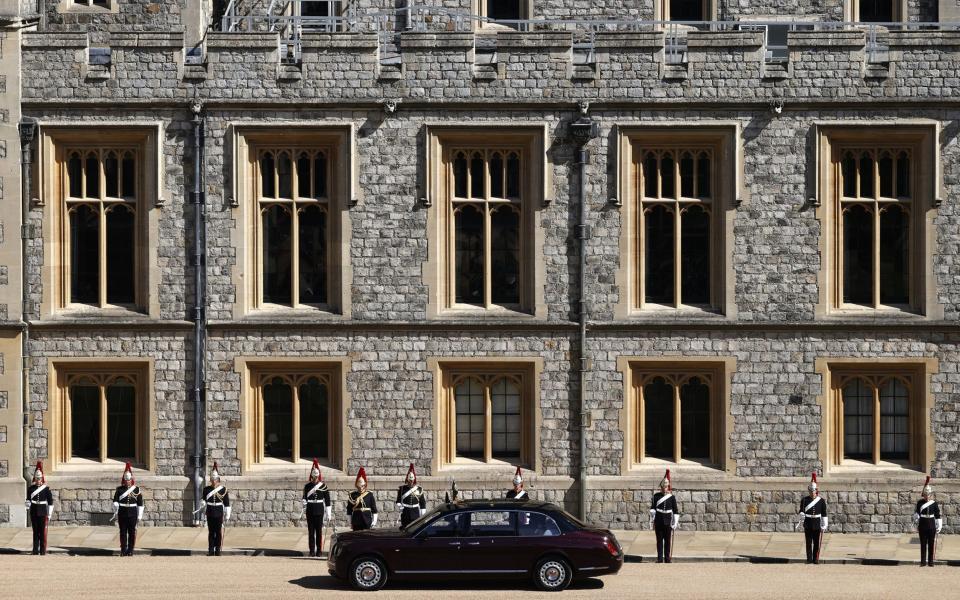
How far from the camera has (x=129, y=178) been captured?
90.7 feet

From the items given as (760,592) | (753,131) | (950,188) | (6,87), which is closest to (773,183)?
(753,131)

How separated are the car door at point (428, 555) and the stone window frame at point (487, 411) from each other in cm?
544

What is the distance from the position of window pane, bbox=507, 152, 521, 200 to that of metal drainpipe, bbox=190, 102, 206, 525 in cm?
509

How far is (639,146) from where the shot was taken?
2736cm

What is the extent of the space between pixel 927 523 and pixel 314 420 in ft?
33.1

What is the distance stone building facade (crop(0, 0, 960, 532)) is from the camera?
27.1 m

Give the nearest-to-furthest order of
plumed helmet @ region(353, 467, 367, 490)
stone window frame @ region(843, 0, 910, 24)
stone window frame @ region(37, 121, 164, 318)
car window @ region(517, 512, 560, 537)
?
car window @ region(517, 512, 560, 537) < plumed helmet @ region(353, 467, 367, 490) < stone window frame @ region(37, 121, 164, 318) < stone window frame @ region(843, 0, 910, 24)

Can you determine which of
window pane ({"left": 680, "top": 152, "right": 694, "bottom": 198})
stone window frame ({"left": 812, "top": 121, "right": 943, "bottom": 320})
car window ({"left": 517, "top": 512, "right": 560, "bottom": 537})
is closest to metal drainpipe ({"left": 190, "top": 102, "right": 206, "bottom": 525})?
car window ({"left": 517, "top": 512, "right": 560, "bottom": 537})

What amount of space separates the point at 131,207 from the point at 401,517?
691cm

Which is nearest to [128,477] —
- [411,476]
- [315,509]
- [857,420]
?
[315,509]

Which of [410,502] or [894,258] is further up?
[894,258]

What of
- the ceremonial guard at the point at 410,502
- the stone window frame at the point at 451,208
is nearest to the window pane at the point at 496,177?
the stone window frame at the point at 451,208

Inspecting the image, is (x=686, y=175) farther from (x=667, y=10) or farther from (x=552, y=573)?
(x=552, y=573)

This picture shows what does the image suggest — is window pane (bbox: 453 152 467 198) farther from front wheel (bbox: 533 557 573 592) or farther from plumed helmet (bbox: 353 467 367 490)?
front wheel (bbox: 533 557 573 592)
